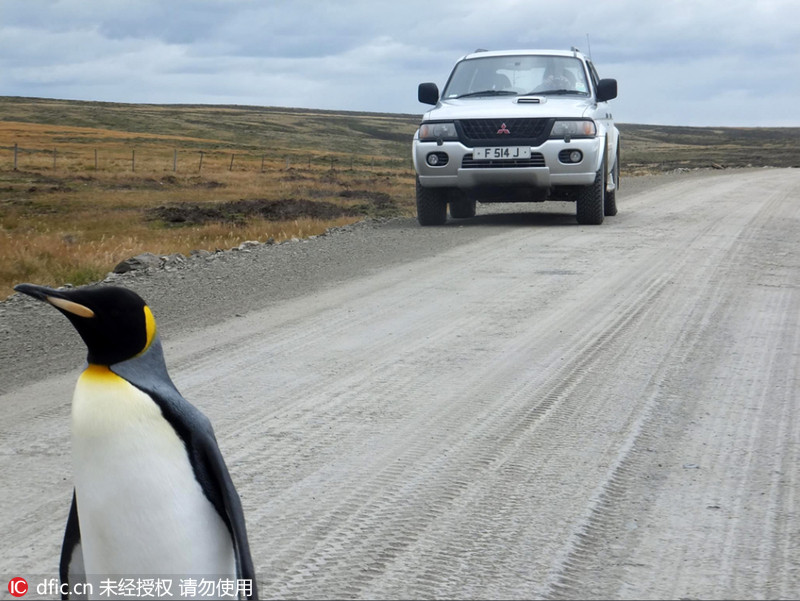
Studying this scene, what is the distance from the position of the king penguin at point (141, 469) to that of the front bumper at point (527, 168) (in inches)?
433

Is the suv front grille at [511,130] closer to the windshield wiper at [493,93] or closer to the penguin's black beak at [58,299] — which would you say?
the windshield wiper at [493,93]

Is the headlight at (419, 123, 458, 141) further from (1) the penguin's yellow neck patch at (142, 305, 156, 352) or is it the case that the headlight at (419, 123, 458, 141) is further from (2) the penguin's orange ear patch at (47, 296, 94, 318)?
(2) the penguin's orange ear patch at (47, 296, 94, 318)

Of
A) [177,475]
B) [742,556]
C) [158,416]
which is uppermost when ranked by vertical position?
[158,416]

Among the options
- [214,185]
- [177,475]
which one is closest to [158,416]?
[177,475]

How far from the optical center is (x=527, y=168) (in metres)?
13.0

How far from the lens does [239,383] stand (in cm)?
589

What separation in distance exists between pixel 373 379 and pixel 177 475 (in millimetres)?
3720

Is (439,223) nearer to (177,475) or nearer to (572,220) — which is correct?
(572,220)

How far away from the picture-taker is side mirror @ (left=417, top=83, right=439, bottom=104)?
13609mm

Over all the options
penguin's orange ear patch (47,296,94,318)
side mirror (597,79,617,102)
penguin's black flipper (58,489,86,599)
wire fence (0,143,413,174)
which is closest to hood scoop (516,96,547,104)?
side mirror (597,79,617,102)

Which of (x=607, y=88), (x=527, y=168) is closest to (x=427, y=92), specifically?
(x=527, y=168)

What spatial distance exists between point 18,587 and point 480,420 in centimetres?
250

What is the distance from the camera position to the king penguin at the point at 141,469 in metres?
Answer: 2.20

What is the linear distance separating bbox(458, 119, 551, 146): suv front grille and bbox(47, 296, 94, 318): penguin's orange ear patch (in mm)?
11211
